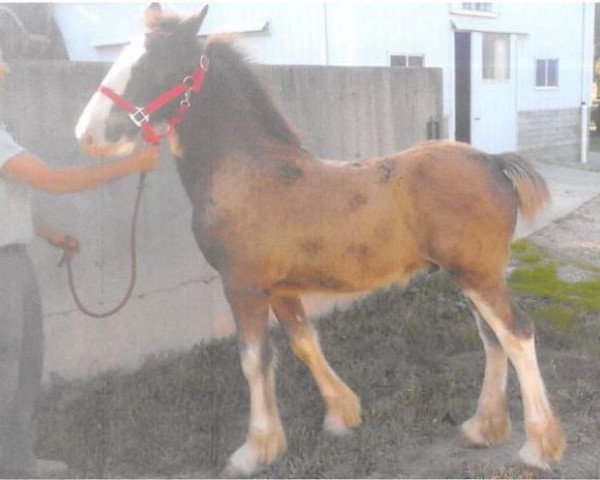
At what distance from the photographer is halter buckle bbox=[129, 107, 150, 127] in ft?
10.5

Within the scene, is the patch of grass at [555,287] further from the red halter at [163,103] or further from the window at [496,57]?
the window at [496,57]

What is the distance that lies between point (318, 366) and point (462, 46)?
37.3ft

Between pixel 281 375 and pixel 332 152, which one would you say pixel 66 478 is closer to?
pixel 281 375

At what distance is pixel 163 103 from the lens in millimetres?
3273

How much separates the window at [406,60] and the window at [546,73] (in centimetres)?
422

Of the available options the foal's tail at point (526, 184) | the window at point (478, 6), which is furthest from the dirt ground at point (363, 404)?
the window at point (478, 6)

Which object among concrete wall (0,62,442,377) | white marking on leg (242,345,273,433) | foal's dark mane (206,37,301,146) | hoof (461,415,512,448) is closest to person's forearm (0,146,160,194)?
foal's dark mane (206,37,301,146)

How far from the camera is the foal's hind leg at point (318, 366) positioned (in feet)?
12.4

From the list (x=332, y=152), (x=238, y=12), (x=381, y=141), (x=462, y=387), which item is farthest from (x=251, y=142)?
(x=238, y=12)

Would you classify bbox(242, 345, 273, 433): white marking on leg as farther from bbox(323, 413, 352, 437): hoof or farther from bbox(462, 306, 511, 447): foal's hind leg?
bbox(462, 306, 511, 447): foal's hind leg

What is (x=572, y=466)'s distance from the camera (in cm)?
361

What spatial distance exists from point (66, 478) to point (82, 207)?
155 centimetres

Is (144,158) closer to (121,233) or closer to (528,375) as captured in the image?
(121,233)

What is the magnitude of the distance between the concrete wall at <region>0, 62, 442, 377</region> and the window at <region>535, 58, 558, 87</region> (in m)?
11.0
